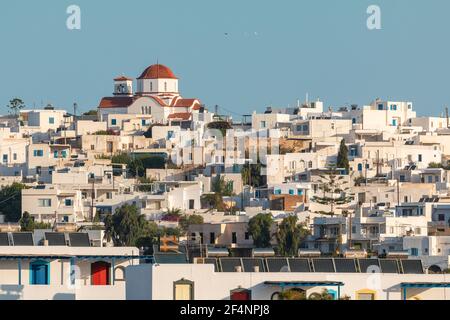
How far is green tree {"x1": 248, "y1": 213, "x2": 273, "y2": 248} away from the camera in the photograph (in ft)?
207

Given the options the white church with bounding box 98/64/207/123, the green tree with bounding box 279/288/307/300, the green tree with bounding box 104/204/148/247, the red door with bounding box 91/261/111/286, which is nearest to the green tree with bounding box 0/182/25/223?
the green tree with bounding box 104/204/148/247

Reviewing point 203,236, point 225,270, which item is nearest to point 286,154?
point 203,236

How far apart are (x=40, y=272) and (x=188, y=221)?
38.5 m

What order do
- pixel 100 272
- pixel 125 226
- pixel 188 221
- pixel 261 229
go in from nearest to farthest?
pixel 100 272 → pixel 261 229 → pixel 125 226 → pixel 188 221

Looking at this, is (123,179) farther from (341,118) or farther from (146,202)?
(341,118)


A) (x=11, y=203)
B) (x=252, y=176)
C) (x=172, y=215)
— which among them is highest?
(x=252, y=176)

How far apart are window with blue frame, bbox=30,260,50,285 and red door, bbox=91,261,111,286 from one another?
0.73m

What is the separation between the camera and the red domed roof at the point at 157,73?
3875 inches

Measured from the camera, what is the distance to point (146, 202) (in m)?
71.2

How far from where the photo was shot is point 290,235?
62188 mm

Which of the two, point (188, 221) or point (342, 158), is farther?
point (342, 158)

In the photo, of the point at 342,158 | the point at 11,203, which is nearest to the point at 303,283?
the point at 11,203

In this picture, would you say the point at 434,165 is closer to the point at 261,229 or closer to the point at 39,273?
the point at 261,229
